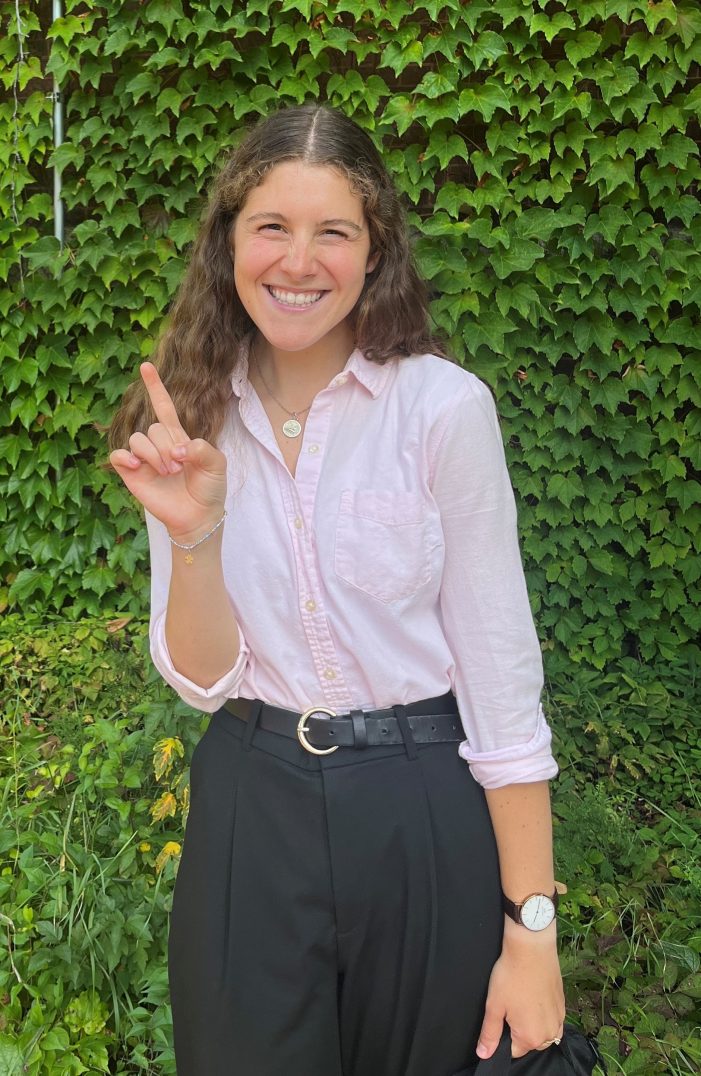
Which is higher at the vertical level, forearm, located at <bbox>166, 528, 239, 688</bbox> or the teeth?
the teeth

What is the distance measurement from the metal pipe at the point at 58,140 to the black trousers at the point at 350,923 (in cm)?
321

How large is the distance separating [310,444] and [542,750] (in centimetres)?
55

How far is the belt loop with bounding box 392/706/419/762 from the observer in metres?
1.24

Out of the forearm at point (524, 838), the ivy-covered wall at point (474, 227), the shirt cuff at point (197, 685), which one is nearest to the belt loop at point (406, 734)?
the forearm at point (524, 838)

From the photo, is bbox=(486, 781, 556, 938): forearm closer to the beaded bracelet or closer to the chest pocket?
the chest pocket

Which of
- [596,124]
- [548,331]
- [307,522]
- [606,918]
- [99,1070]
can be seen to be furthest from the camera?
[548,331]

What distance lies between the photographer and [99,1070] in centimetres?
214

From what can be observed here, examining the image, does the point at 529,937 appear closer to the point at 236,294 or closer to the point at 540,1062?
the point at 540,1062

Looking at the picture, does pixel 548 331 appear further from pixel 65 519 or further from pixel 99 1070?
pixel 99 1070

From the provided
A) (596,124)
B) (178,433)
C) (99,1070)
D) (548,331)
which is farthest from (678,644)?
(178,433)

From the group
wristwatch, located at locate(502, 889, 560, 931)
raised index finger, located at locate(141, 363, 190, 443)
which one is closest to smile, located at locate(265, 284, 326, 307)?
raised index finger, located at locate(141, 363, 190, 443)

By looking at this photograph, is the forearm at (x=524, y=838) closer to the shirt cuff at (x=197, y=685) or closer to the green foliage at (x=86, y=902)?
the shirt cuff at (x=197, y=685)

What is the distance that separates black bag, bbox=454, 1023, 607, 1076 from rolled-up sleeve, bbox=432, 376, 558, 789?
36 cm

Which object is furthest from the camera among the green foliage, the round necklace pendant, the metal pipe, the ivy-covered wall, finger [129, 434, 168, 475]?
the metal pipe
